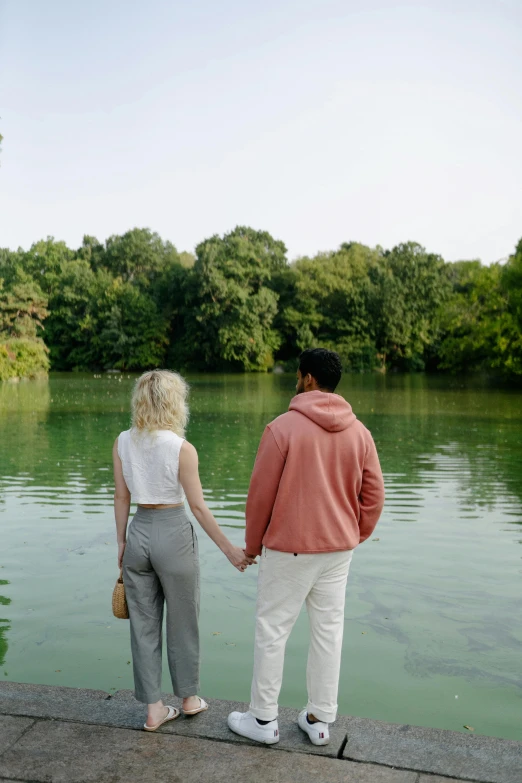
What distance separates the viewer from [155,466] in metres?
3.44

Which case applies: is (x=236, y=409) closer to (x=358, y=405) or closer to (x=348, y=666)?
(x=358, y=405)

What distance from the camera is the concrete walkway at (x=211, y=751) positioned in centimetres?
294

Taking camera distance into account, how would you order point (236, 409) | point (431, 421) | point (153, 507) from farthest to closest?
point (236, 409)
point (431, 421)
point (153, 507)

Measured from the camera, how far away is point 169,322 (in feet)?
214

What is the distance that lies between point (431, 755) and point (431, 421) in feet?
59.4

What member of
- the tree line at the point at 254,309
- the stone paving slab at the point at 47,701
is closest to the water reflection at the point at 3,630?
the stone paving slab at the point at 47,701

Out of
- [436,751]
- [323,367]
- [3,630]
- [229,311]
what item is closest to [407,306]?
[229,311]

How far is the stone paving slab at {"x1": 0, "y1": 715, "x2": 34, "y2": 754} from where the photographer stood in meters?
3.14

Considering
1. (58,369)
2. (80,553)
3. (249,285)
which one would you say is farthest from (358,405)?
(58,369)

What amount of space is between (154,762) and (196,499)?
3.33 feet

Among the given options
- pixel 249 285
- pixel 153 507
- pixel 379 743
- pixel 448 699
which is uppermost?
pixel 249 285

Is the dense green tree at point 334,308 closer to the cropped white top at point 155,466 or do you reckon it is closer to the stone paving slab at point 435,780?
the cropped white top at point 155,466

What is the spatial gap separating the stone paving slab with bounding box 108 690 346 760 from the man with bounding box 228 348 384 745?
4 cm

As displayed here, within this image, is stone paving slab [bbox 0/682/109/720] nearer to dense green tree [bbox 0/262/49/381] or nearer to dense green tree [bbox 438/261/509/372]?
dense green tree [bbox 438/261/509/372]
